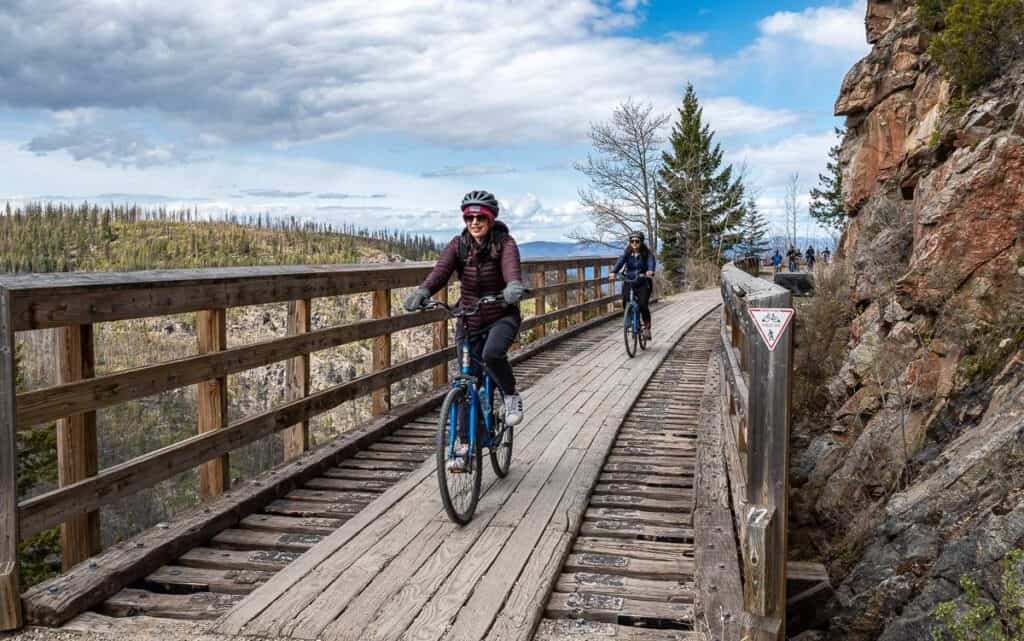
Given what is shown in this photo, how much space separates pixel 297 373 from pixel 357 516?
1697mm

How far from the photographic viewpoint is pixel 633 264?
12812 mm

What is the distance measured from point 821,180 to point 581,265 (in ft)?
174

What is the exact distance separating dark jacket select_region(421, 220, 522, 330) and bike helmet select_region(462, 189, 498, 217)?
190 mm

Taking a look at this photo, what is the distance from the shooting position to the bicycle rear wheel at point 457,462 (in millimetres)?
4680

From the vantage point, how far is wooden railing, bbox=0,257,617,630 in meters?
3.56

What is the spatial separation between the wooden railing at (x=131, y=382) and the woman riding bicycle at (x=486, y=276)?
3.96 feet

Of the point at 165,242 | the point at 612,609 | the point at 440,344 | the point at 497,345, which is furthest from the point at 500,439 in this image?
the point at 165,242

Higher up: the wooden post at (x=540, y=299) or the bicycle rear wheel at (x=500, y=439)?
the wooden post at (x=540, y=299)

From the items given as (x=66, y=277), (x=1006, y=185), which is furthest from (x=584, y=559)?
(x=1006, y=185)

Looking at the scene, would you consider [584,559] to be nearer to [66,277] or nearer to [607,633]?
[607,633]

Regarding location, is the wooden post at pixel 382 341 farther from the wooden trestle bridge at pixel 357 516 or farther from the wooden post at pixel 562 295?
the wooden post at pixel 562 295

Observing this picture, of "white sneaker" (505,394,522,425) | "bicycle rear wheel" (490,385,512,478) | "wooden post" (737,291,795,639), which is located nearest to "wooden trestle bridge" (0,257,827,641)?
"wooden post" (737,291,795,639)

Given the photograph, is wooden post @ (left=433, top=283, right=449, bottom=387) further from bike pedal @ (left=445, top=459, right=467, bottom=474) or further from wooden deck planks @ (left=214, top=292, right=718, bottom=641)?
bike pedal @ (left=445, top=459, right=467, bottom=474)

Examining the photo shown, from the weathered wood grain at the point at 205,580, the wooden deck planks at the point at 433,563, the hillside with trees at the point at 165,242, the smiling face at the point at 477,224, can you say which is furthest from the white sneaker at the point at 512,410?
the hillside with trees at the point at 165,242
